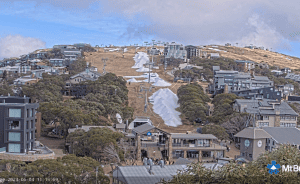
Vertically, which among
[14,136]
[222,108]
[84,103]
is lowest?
[14,136]

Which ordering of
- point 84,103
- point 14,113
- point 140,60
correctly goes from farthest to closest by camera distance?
1. point 140,60
2. point 84,103
3. point 14,113

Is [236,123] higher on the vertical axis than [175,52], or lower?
lower

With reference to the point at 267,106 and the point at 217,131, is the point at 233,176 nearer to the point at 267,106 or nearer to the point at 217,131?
the point at 217,131

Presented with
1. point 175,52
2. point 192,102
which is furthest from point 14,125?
point 175,52

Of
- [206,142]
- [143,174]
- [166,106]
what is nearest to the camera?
[143,174]

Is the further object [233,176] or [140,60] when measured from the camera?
[140,60]

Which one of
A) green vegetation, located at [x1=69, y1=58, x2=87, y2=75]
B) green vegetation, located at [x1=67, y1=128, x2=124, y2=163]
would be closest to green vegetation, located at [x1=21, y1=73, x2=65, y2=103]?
green vegetation, located at [x1=69, y1=58, x2=87, y2=75]

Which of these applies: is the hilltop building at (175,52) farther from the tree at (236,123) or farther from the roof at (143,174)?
the roof at (143,174)

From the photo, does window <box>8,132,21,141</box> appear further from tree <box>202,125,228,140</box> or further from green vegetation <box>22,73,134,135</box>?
tree <box>202,125,228,140</box>

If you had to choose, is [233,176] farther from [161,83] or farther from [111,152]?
[161,83]
